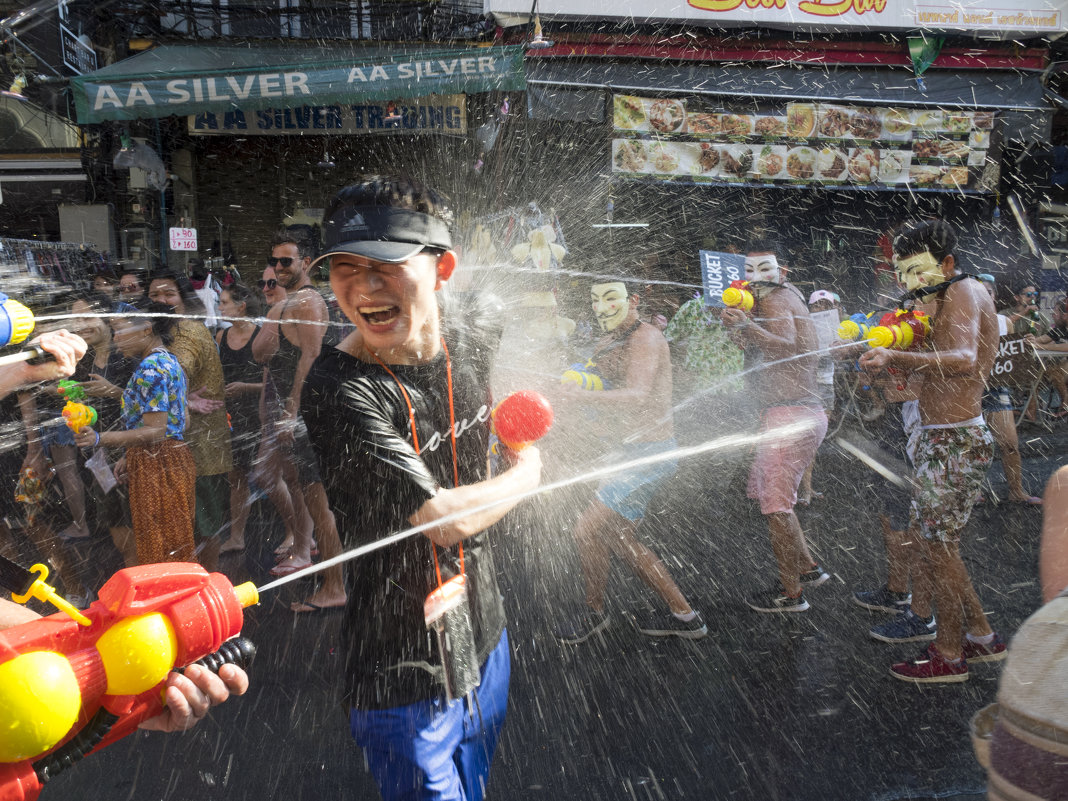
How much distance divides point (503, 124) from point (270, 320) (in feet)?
16.7

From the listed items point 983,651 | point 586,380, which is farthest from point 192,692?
point 983,651

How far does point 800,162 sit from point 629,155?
222 cm

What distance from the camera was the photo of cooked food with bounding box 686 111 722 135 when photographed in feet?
28.0

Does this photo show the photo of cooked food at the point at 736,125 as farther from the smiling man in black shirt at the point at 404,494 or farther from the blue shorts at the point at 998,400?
the smiling man in black shirt at the point at 404,494

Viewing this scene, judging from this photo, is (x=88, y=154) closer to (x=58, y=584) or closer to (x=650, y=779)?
(x=58, y=584)

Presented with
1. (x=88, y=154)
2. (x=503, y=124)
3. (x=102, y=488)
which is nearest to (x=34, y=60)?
(x=88, y=154)

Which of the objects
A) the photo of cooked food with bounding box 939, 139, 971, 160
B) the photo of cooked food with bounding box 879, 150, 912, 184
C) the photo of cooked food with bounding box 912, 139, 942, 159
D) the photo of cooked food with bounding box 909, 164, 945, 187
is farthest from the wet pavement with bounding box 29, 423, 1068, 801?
the photo of cooked food with bounding box 939, 139, 971, 160

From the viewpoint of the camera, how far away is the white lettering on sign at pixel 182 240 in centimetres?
846

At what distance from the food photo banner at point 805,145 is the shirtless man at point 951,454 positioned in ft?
17.8

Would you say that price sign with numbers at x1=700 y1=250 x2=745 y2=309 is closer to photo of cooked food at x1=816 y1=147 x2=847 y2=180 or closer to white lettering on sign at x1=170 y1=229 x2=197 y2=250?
photo of cooked food at x1=816 y1=147 x2=847 y2=180

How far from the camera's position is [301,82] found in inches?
290

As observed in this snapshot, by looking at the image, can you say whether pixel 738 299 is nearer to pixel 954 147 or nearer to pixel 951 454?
pixel 951 454

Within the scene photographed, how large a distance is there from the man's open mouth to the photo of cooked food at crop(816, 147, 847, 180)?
857cm

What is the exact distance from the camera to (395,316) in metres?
1.83
